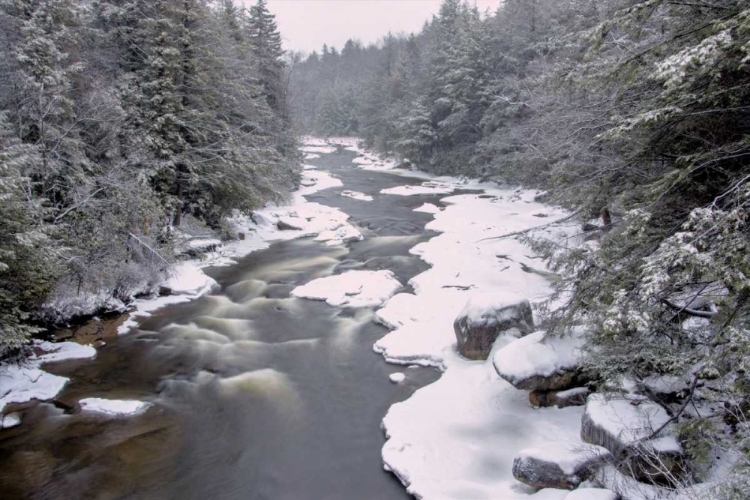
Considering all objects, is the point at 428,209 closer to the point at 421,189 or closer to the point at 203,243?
the point at 421,189

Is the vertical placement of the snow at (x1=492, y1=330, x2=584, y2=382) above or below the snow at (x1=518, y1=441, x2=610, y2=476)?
above

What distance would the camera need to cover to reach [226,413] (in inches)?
307

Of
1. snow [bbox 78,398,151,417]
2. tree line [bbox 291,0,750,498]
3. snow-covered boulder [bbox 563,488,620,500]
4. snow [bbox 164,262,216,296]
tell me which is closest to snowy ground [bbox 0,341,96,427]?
snow [bbox 78,398,151,417]

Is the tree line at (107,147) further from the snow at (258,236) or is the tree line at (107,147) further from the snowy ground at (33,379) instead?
the snow at (258,236)

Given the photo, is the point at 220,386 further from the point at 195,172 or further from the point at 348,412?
the point at 195,172

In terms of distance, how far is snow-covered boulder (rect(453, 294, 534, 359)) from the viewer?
8930 millimetres

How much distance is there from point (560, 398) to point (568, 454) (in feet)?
5.41

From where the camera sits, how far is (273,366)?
9.36m

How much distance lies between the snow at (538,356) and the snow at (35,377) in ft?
25.7

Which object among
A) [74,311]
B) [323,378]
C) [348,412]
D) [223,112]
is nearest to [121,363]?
[74,311]

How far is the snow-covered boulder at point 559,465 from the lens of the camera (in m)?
5.32

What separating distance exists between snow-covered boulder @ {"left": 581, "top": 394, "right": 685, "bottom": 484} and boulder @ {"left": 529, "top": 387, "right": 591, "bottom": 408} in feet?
3.28

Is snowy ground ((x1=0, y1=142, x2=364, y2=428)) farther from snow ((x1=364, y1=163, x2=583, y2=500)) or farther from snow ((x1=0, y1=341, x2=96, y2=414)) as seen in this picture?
snow ((x1=364, y1=163, x2=583, y2=500))

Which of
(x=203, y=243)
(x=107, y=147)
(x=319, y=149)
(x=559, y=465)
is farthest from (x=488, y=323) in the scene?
(x=319, y=149)
